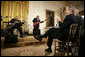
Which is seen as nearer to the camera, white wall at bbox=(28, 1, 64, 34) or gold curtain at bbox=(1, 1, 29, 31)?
gold curtain at bbox=(1, 1, 29, 31)

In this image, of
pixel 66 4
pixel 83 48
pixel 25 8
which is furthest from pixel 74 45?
pixel 66 4

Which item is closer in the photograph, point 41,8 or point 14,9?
point 14,9

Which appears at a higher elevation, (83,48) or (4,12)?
(4,12)

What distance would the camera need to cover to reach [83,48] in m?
1.17

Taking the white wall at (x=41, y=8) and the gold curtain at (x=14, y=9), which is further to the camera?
the white wall at (x=41, y=8)

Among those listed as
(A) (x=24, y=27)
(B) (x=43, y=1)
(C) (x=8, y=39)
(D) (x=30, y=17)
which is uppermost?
(B) (x=43, y=1)

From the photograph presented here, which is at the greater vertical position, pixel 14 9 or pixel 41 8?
pixel 41 8

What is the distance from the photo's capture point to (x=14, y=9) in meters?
4.88

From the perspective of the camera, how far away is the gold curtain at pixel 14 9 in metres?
4.42

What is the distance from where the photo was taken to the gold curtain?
174 inches

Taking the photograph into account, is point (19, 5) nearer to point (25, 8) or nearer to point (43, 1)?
point (25, 8)

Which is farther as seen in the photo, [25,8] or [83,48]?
[25,8]

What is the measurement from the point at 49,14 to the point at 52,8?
2.38ft

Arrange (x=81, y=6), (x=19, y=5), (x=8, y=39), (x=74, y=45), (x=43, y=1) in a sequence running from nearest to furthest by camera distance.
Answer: (x=74, y=45) → (x=8, y=39) → (x=19, y=5) → (x=43, y=1) → (x=81, y=6)
